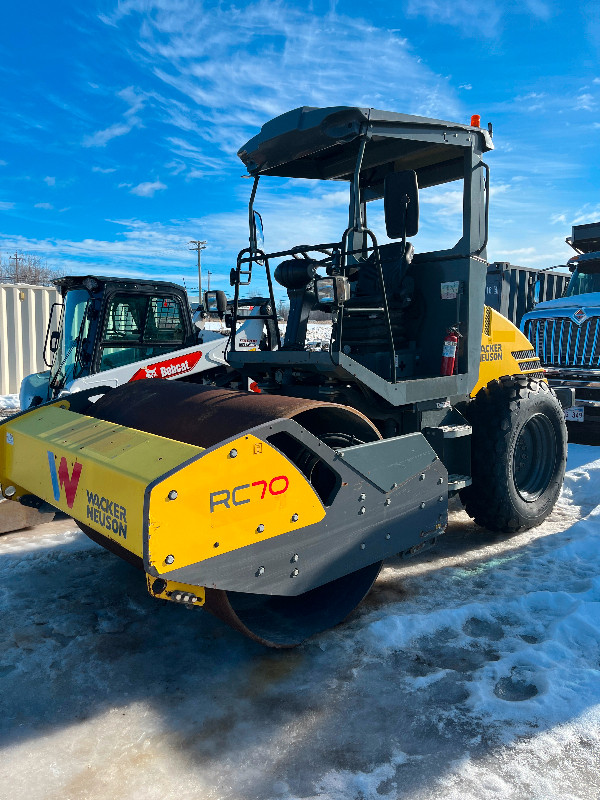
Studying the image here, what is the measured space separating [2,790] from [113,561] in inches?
87.4

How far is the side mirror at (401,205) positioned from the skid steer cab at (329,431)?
0.01m

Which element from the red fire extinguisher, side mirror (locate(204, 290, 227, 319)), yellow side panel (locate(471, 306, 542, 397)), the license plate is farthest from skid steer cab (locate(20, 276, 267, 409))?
the license plate

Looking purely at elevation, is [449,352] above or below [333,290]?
below

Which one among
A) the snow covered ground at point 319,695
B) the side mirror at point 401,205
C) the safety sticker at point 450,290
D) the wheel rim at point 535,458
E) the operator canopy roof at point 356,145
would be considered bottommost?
the snow covered ground at point 319,695

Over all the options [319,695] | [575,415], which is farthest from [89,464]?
[575,415]

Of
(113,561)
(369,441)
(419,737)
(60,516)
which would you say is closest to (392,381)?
(369,441)

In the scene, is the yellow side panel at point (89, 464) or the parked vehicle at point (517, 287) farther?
the parked vehicle at point (517, 287)

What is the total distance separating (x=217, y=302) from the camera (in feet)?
15.9

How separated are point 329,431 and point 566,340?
606 cm

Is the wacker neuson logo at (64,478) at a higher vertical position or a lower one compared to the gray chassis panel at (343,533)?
higher

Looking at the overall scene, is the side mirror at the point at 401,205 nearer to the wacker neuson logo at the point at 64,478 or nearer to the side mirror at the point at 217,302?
the side mirror at the point at 217,302

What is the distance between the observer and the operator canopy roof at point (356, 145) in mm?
3523

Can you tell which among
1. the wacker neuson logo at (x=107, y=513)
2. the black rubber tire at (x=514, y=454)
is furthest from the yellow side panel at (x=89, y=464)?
the black rubber tire at (x=514, y=454)

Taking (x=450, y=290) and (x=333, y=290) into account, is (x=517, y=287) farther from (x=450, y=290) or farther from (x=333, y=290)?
(x=333, y=290)
